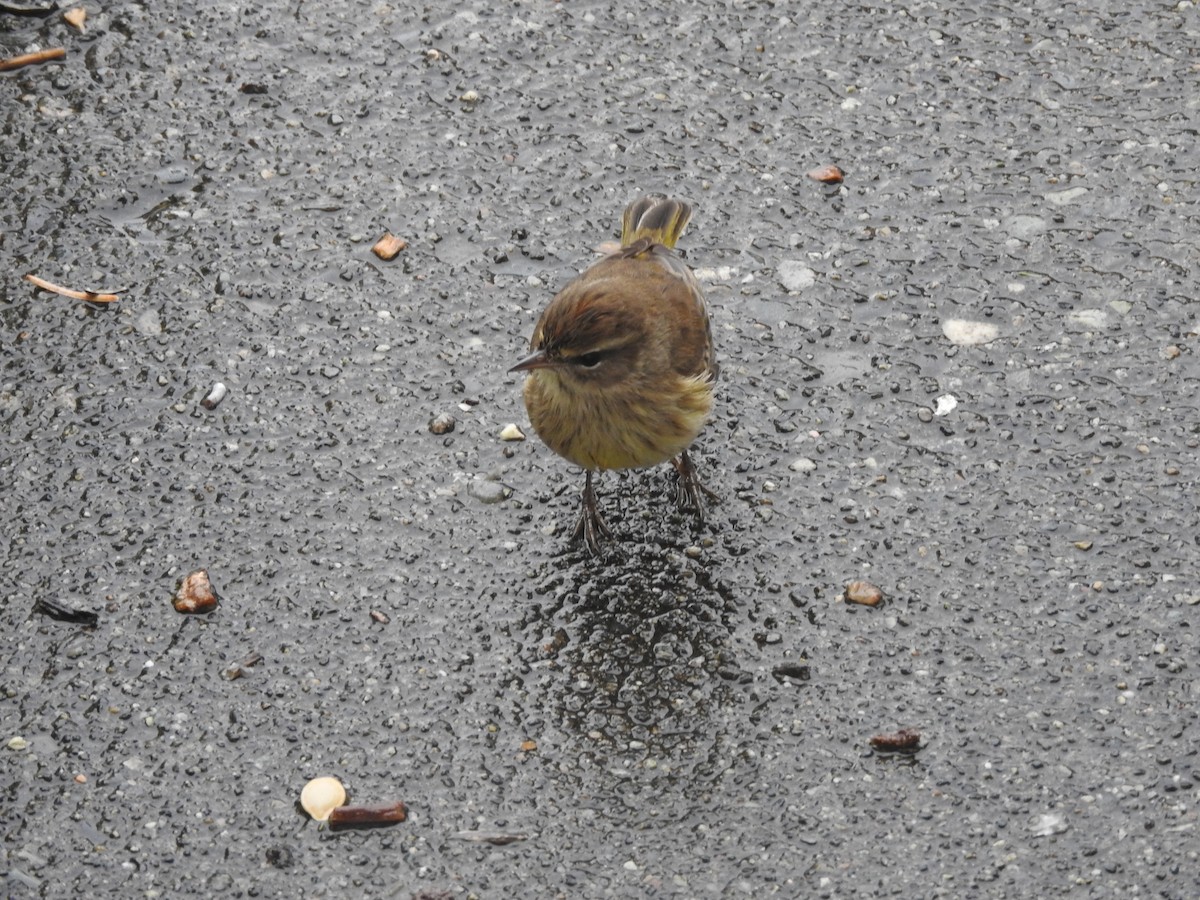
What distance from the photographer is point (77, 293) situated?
6066mm

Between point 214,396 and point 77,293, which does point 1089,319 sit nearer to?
point 214,396

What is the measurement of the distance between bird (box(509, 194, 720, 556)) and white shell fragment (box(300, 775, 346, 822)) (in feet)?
4.32

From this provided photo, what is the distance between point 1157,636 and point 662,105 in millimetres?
3562

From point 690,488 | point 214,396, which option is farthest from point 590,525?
point 214,396

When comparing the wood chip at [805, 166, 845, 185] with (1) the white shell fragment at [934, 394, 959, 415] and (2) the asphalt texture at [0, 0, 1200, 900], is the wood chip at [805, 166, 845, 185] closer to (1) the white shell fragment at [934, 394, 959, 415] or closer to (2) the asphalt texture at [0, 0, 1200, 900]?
(2) the asphalt texture at [0, 0, 1200, 900]

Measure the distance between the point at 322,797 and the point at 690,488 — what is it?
1.84 metres

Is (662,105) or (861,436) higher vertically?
(662,105)

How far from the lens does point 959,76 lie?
698 cm

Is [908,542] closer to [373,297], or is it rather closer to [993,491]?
[993,491]

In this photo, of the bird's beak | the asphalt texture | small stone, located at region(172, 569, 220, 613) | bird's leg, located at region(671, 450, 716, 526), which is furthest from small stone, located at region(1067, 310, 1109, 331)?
small stone, located at region(172, 569, 220, 613)

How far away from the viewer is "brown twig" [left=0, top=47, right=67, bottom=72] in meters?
6.98

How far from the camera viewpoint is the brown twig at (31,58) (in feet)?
22.9

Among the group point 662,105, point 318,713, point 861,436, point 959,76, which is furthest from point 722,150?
point 318,713

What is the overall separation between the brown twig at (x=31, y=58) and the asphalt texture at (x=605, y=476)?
7 centimetres
